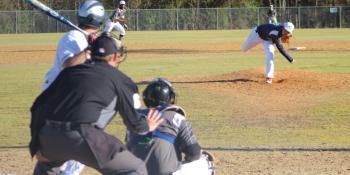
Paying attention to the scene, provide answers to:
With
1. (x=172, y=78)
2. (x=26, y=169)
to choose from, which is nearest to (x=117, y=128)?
(x=26, y=169)

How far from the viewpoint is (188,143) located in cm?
540

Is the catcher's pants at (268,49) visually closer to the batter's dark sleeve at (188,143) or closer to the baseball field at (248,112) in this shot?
the baseball field at (248,112)

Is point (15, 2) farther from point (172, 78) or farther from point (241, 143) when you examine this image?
point (241, 143)

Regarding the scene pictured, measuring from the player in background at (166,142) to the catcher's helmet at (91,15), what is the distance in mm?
1454

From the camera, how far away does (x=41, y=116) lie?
4.78m

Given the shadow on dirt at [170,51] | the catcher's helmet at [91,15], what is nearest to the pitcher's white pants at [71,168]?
the catcher's helmet at [91,15]

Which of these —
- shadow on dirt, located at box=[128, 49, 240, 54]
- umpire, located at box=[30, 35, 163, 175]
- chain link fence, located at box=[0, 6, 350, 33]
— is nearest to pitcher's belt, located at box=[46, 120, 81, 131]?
umpire, located at box=[30, 35, 163, 175]

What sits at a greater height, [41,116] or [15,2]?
[15,2]

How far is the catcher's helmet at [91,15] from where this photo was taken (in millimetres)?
6493

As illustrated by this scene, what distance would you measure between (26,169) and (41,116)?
355 cm

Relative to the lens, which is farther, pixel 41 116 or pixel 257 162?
pixel 257 162

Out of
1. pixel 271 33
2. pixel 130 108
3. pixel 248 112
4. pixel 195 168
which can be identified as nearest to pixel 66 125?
pixel 130 108

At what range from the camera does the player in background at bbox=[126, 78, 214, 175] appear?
17.1 ft

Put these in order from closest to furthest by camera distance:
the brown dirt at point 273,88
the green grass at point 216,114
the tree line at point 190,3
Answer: the green grass at point 216,114, the brown dirt at point 273,88, the tree line at point 190,3
